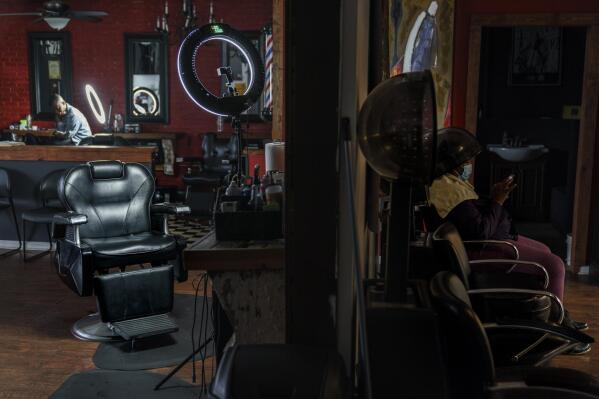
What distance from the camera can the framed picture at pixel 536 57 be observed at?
7258mm

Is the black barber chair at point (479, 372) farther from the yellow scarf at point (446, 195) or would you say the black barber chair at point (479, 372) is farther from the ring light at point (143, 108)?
the ring light at point (143, 108)

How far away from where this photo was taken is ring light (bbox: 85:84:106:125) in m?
8.66

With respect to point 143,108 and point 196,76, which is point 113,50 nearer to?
point 143,108

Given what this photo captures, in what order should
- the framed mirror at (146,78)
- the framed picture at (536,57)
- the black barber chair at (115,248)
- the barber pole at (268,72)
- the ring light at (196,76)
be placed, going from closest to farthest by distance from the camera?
the ring light at (196,76) → the black barber chair at (115,248) → the barber pole at (268,72) → the framed picture at (536,57) → the framed mirror at (146,78)

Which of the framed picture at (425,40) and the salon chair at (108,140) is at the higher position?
the framed picture at (425,40)

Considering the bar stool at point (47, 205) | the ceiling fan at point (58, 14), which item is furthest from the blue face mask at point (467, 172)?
the ceiling fan at point (58, 14)

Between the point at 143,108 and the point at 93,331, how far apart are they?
5496mm

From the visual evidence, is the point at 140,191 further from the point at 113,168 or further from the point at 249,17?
the point at 249,17

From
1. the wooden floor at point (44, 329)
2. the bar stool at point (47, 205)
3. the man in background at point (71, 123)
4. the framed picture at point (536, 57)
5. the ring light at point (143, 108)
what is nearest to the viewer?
the wooden floor at point (44, 329)

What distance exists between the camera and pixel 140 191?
Answer: 4246 mm

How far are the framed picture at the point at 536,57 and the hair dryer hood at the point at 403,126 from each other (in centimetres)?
640

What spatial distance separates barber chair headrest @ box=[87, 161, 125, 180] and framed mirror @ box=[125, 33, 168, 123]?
4694 millimetres

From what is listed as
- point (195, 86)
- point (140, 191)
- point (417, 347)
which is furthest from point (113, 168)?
point (417, 347)

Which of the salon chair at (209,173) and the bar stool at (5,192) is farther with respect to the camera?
the salon chair at (209,173)
